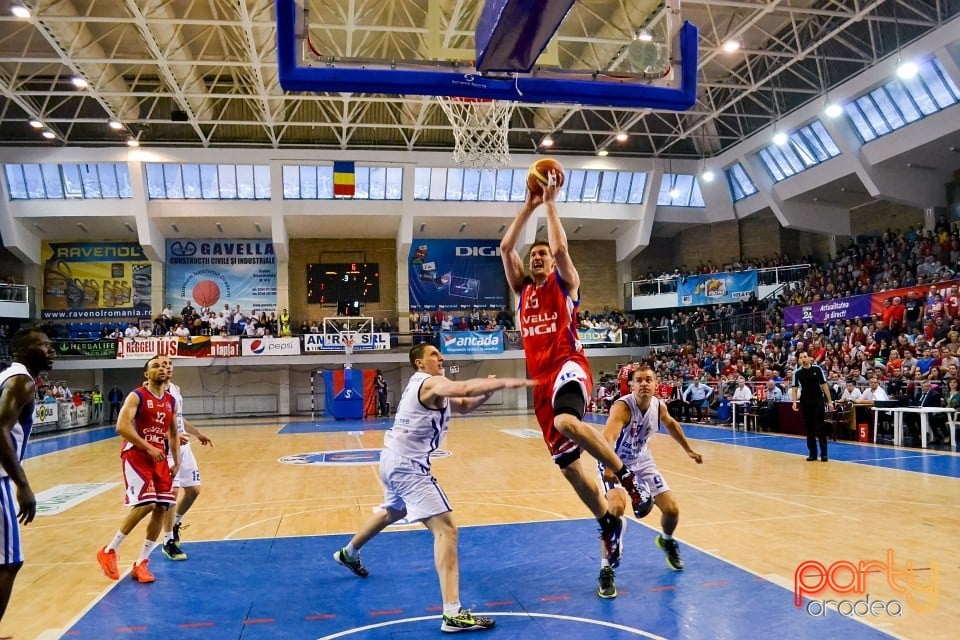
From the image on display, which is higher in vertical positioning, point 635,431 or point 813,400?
point 635,431

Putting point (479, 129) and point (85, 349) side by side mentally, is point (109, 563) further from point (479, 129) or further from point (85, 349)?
point (85, 349)

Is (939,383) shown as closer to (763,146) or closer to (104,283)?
(763,146)

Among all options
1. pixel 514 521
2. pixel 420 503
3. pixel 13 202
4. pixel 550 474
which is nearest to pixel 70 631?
pixel 420 503

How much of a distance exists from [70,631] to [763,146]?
92.9 feet

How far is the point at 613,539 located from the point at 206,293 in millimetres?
30345

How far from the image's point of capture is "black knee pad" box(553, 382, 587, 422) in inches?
167

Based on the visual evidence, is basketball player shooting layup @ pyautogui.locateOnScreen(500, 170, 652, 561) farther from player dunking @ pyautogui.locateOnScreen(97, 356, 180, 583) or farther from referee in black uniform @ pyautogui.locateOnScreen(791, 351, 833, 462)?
referee in black uniform @ pyautogui.locateOnScreen(791, 351, 833, 462)

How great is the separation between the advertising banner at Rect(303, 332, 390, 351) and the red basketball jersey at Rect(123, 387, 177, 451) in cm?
2242

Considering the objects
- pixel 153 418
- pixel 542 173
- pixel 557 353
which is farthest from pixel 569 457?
pixel 153 418

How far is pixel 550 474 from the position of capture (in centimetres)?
1093

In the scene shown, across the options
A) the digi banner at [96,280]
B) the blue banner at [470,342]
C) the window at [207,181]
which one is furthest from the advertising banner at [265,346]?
the digi banner at [96,280]

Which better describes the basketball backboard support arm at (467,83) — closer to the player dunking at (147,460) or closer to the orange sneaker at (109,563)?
the player dunking at (147,460)

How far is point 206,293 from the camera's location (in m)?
31.9

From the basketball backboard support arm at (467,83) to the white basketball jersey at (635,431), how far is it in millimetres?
2513
